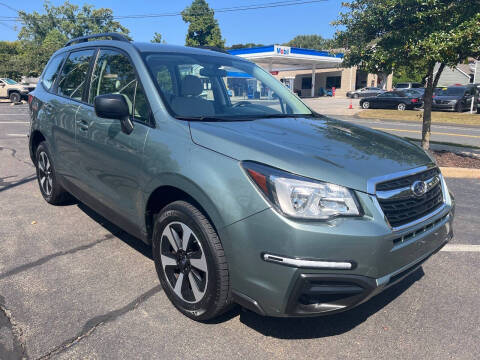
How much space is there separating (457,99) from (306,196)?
77.8ft

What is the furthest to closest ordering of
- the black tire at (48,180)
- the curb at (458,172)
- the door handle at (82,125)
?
the curb at (458,172), the black tire at (48,180), the door handle at (82,125)

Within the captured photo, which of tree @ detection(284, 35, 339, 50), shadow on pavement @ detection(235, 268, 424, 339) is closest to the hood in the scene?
shadow on pavement @ detection(235, 268, 424, 339)

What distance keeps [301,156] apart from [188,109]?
1092mm

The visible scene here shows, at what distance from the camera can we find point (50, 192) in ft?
16.1

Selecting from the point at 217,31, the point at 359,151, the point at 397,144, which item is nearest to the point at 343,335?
the point at 359,151

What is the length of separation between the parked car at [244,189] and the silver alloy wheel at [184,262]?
0.01m

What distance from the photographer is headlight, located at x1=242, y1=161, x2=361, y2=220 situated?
2082 millimetres

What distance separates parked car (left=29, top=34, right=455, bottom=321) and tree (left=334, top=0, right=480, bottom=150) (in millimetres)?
4244

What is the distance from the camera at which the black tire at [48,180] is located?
462 centimetres

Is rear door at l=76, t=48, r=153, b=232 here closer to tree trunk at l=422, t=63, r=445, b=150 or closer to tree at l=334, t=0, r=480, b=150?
tree at l=334, t=0, r=480, b=150

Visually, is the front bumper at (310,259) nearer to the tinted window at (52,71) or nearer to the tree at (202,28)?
the tinted window at (52,71)

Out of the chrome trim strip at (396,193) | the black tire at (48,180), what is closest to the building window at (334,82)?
the black tire at (48,180)

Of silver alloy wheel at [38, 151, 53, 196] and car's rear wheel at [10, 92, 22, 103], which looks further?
car's rear wheel at [10, 92, 22, 103]

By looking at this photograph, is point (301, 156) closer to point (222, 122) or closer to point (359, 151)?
point (359, 151)
